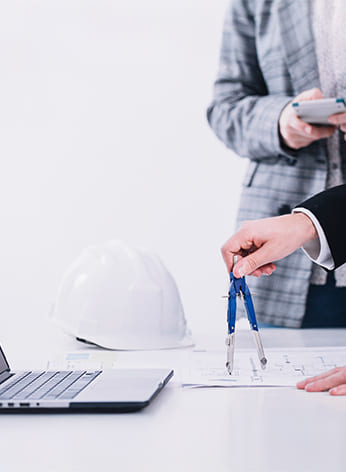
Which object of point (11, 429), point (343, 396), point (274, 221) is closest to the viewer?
point (11, 429)

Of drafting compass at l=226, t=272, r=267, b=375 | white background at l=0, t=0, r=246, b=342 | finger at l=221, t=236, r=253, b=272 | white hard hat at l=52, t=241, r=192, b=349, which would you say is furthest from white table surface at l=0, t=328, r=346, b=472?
white background at l=0, t=0, r=246, b=342

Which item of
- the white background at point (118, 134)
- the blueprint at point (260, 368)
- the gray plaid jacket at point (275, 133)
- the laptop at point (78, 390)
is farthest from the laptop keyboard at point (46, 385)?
the white background at point (118, 134)

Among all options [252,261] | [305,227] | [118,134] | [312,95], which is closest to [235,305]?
[252,261]

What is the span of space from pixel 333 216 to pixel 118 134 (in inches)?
96.4

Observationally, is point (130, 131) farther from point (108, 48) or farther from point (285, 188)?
point (285, 188)

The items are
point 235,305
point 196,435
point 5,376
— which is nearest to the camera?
point 196,435

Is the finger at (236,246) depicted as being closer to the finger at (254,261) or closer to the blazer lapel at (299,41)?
the finger at (254,261)

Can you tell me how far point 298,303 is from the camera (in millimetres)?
1626

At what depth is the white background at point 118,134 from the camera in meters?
3.43

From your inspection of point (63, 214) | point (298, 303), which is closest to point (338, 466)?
point (298, 303)

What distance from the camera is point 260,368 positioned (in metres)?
1.03

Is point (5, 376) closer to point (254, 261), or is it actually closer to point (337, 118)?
point (254, 261)

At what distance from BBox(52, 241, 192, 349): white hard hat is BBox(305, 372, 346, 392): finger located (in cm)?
49

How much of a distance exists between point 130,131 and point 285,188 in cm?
191
